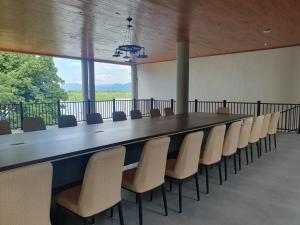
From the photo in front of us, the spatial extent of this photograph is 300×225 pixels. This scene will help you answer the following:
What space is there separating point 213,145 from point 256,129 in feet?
6.08

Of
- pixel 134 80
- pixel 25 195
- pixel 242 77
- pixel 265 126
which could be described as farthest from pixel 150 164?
pixel 134 80

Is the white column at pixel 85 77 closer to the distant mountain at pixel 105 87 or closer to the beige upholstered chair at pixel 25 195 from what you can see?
the distant mountain at pixel 105 87

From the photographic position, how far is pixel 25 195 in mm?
1488

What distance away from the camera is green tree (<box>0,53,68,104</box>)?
12.7 m

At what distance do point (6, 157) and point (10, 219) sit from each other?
0.54m

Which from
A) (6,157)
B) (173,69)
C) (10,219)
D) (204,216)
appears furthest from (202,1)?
(173,69)

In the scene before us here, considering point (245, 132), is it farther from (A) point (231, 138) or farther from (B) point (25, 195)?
(B) point (25, 195)

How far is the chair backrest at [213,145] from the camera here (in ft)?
10.2

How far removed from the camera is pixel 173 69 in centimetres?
1128

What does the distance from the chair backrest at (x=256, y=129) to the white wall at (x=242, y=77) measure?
166 inches

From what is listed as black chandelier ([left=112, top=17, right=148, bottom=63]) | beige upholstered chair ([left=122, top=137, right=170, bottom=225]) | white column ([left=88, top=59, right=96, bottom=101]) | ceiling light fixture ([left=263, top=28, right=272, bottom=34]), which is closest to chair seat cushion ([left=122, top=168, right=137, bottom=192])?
beige upholstered chair ([left=122, top=137, right=170, bottom=225])

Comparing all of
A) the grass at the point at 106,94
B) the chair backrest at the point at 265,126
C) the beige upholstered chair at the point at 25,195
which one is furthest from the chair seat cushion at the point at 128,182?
the grass at the point at 106,94

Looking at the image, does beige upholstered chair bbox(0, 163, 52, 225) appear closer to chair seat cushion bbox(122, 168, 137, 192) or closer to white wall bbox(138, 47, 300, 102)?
chair seat cushion bbox(122, 168, 137, 192)

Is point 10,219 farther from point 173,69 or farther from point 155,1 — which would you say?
point 173,69
